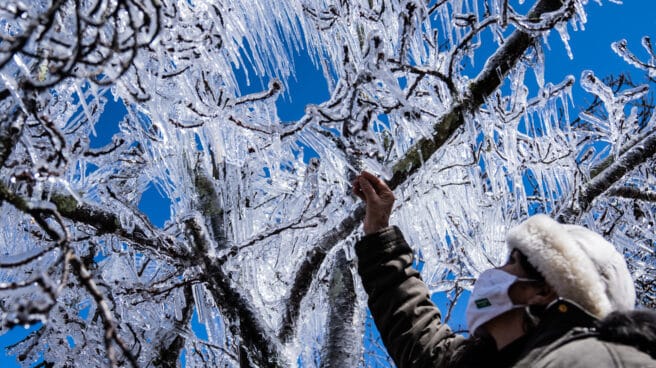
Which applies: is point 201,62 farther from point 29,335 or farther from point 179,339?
point 29,335

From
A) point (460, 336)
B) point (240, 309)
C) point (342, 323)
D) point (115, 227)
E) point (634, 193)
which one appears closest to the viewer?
point (460, 336)

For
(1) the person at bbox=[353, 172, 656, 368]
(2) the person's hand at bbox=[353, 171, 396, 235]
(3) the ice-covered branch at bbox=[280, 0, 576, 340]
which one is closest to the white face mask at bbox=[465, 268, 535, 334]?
(1) the person at bbox=[353, 172, 656, 368]

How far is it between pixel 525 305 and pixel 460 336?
38 centimetres

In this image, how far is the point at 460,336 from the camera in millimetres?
2023

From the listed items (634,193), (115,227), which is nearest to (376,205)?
(115,227)

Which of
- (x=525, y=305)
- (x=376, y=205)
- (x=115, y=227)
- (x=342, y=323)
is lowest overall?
(x=525, y=305)

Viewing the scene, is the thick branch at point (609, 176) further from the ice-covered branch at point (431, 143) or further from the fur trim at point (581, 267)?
the fur trim at point (581, 267)

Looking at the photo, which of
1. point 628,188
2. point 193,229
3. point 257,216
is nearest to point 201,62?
point 193,229

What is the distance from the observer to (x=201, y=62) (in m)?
2.98

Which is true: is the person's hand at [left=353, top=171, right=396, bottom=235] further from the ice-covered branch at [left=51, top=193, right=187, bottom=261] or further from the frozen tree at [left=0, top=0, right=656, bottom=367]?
the ice-covered branch at [left=51, top=193, right=187, bottom=261]

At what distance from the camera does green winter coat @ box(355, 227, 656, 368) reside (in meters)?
1.35

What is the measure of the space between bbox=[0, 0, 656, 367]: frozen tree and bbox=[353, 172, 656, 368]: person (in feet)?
1.58

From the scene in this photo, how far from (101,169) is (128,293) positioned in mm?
915

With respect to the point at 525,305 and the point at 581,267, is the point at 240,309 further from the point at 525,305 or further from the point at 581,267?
the point at 581,267
